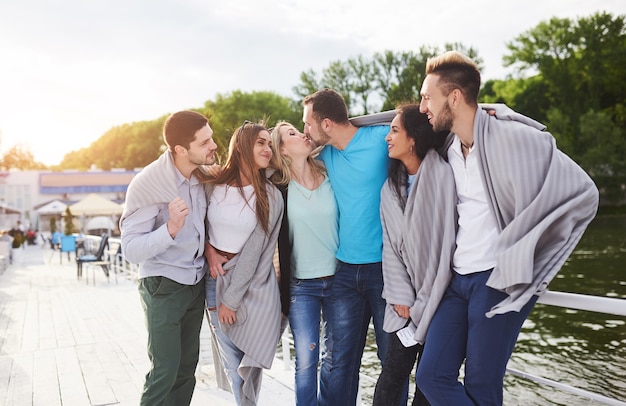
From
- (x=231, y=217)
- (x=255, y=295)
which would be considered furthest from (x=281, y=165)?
(x=255, y=295)

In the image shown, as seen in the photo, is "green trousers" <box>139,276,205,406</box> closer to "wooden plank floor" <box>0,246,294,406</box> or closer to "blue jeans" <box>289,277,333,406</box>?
"blue jeans" <box>289,277,333,406</box>

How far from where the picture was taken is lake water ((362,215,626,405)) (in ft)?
24.8

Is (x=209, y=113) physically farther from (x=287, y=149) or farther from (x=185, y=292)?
(x=185, y=292)

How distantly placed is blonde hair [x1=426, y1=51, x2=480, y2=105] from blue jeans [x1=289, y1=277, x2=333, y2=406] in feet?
3.69

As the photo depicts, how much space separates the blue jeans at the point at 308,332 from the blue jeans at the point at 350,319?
0.15 feet

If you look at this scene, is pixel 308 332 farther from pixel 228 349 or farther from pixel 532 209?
pixel 532 209

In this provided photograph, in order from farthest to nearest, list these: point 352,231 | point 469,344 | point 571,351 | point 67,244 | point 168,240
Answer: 1. point 67,244
2. point 571,351
3. point 352,231
4. point 168,240
5. point 469,344

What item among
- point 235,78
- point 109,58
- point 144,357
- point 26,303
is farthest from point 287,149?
point 235,78

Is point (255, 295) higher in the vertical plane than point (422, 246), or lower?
lower

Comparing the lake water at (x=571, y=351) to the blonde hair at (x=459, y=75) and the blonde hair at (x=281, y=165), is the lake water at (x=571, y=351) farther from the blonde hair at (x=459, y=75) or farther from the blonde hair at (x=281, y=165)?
the blonde hair at (x=459, y=75)

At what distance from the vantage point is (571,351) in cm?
936

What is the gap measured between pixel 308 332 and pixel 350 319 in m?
0.22

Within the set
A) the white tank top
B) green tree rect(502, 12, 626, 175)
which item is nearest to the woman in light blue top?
the white tank top

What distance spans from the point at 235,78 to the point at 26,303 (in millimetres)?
40693
